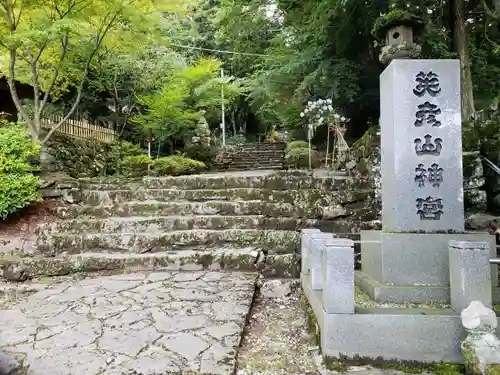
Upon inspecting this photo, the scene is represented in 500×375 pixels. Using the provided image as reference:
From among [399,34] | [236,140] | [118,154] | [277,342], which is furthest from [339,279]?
[236,140]

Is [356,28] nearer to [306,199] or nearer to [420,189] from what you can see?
[306,199]

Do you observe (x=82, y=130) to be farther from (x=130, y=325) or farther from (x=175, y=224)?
(x=130, y=325)

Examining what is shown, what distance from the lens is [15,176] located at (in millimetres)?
5711

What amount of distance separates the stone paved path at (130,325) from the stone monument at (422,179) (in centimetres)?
Answer: 137

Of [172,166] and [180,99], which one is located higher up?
[180,99]

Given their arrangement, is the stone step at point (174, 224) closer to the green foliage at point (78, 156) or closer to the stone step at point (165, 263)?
the stone step at point (165, 263)

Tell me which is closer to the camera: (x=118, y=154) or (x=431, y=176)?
(x=431, y=176)

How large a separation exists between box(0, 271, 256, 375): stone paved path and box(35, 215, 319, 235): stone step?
1.18 meters

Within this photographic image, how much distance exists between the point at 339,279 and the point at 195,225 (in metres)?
3.31

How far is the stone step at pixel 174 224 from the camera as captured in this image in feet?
17.6

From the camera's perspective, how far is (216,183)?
22.5 ft

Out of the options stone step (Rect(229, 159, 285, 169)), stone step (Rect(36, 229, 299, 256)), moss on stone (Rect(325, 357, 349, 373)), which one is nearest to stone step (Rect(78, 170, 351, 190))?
stone step (Rect(36, 229, 299, 256))

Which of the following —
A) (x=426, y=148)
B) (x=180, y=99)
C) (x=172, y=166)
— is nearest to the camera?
(x=426, y=148)

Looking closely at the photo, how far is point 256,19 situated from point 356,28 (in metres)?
2.46
